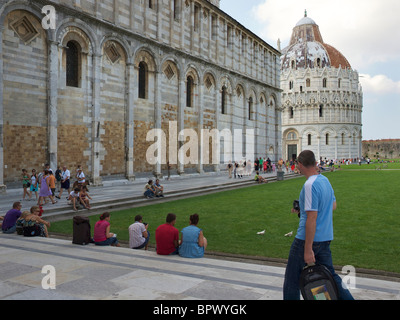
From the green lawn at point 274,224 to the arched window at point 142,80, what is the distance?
34.8 ft

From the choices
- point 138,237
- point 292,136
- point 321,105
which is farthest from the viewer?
point 292,136

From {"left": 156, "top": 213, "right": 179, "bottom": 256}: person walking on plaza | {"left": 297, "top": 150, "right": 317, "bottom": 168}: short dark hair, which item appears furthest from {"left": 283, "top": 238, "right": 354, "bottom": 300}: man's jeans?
{"left": 156, "top": 213, "right": 179, "bottom": 256}: person walking on plaza

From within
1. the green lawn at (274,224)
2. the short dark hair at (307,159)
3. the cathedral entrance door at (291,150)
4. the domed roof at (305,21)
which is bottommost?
the green lawn at (274,224)

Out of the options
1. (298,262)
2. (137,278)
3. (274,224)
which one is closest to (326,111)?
(274,224)

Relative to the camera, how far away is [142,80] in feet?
83.9

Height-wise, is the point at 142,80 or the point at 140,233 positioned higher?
the point at 142,80

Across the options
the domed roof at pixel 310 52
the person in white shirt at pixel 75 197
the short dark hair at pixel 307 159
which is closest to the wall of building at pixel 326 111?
the domed roof at pixel 310 52

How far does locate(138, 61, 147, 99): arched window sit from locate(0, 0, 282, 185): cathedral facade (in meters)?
0.07

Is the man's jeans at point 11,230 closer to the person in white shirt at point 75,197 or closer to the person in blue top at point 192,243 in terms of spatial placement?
the person in white shirt at point 75,197

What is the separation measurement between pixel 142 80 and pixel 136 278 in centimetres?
2138

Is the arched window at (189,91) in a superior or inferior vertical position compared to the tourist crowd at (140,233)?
superior

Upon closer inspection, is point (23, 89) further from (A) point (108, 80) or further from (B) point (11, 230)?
(B) point (11, 230)

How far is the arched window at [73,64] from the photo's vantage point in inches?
810
